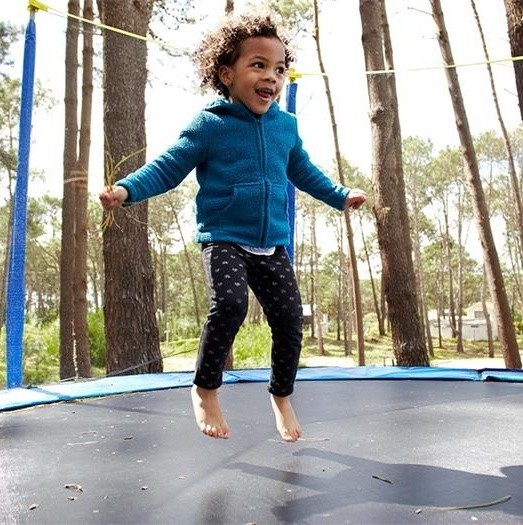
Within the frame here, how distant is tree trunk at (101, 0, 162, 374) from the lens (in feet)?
10.9

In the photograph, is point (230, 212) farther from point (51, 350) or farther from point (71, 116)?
point (51, 350)

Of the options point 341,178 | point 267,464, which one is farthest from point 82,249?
point 267,464

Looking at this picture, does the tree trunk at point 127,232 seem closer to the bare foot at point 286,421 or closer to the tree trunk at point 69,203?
the bare foot at point 286,421

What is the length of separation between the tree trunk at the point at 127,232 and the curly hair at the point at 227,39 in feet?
6.42

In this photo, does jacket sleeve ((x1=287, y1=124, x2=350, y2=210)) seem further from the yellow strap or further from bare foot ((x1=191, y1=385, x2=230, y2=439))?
the yellow strap

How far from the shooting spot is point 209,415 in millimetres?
1322

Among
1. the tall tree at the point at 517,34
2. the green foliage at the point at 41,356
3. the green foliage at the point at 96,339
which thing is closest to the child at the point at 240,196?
the tall tree at the point at 517,34

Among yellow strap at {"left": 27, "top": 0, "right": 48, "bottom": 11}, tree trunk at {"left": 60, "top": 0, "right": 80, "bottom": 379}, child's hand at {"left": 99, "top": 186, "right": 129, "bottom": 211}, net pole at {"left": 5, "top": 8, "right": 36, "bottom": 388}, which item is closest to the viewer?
child's hand at {"left": 99, "top": 186, "right": 129, "bottom": 211}

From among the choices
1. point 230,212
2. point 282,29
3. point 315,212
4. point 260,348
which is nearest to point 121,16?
point 282,29

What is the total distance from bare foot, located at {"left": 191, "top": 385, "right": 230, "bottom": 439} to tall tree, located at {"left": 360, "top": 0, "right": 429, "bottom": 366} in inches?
128

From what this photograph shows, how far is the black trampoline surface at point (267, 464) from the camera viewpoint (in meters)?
0.97

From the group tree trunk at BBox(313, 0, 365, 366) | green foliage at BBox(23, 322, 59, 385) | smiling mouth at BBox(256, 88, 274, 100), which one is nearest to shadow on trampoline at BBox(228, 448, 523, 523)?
smiling mouth at BBox(256, 88, 274, 100)

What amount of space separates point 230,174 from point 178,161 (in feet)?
0.38

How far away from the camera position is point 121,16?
3.59 m
